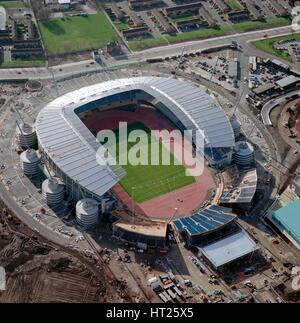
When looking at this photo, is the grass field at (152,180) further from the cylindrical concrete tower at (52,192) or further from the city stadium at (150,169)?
the cylindrical concrete tower at (52,192)

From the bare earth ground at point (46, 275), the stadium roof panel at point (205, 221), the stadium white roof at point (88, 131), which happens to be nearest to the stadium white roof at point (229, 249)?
the stadium roof panel at point (205, 221)

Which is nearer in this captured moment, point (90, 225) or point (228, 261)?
point (228, 261)

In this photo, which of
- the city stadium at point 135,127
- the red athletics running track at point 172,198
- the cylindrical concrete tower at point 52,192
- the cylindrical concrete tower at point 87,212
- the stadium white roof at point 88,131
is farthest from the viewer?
the red athletics running track at point 172,198

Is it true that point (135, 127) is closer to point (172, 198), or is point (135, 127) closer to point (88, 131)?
point (88, 131)

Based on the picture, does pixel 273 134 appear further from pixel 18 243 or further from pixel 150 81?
pixel 18 243

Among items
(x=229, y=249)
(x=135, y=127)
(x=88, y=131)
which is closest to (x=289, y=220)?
(x=229, y=249)

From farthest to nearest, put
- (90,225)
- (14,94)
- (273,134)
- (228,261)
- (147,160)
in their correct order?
(14,94) < (273,134) < (147,160) < (90,225) < (228,261)

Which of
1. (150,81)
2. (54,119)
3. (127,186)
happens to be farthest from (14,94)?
(127,186)
